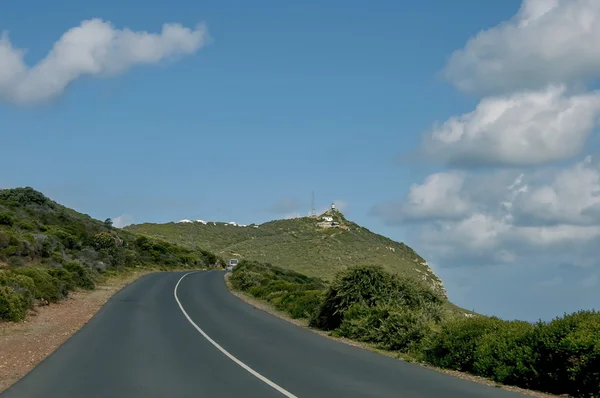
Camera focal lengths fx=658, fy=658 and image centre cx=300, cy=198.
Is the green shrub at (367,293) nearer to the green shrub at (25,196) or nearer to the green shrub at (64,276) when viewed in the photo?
the green shrub at (64,276)

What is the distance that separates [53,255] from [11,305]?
63.8 ft

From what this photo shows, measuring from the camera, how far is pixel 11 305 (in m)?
22.9

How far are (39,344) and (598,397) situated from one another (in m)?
14.5

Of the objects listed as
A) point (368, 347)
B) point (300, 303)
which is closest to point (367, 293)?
point (368, 347)

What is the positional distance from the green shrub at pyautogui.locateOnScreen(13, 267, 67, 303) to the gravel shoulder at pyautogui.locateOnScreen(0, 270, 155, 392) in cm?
45

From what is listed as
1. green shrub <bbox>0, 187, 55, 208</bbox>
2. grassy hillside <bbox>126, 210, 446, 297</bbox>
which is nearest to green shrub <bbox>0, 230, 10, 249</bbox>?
grassy hillside <bbox>126, 210, 446, 297</bbox>

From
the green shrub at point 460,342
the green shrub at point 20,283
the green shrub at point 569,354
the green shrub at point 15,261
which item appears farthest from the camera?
the green shrub at point 15,261

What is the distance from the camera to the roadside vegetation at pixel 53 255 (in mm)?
27750

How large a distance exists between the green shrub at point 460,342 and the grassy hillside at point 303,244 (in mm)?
44288

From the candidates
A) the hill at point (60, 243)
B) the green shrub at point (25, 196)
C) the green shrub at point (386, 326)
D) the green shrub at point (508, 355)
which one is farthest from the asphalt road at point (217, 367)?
the green shrub at point (25, 196)

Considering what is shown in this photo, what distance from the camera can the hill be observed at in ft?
128

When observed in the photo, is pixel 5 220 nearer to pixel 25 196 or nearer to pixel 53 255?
pixel 53 255

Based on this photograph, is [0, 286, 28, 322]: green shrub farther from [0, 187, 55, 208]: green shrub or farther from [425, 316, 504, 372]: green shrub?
[0, 187, 55, 208]: green shrub

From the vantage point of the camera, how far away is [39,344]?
60.7 feet
